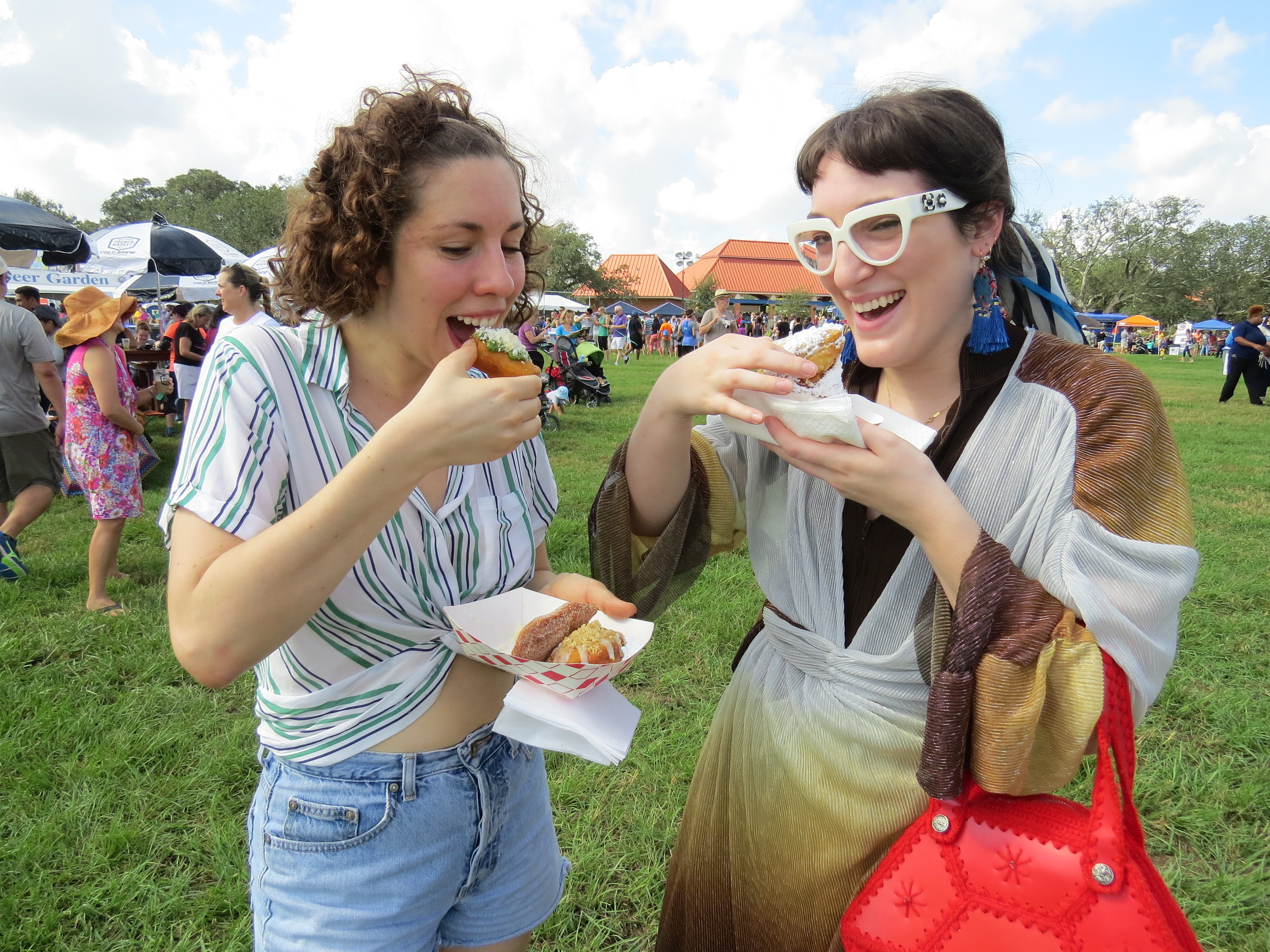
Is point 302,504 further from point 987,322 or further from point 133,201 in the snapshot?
point 133,201

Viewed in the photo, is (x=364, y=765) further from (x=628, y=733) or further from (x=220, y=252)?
(x=220, y=252)

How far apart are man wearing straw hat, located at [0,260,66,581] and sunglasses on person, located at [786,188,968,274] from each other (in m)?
6.56

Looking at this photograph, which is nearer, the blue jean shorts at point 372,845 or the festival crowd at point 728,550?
the festival crowd at point 728,550

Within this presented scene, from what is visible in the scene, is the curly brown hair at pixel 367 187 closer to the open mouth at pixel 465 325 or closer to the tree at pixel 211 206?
the open mouth at pixel 465 325

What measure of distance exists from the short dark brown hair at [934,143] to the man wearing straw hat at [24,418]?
6.60 m

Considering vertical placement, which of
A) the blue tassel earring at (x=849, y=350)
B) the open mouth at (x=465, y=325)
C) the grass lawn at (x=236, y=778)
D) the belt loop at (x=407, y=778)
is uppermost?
the open mouth at (x=465, y=325)

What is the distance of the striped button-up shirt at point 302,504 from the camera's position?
1.29 m

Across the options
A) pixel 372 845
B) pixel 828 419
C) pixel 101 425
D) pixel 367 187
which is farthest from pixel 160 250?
pixel 828 419

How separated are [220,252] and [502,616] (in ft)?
41.0

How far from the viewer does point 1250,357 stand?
52.0 ft

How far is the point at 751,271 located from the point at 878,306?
77783 mm

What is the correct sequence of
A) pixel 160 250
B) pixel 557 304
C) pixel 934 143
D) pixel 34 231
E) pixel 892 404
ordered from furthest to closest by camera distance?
1. pixel 557 304
2. pixel 160 250
3. pixel 34 231
4. pixel 892 404
5. pixel 934 143

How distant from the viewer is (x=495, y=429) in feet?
4.43

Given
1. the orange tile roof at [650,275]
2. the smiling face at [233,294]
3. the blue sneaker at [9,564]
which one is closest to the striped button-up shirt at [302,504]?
the smiling face at [233,294]
